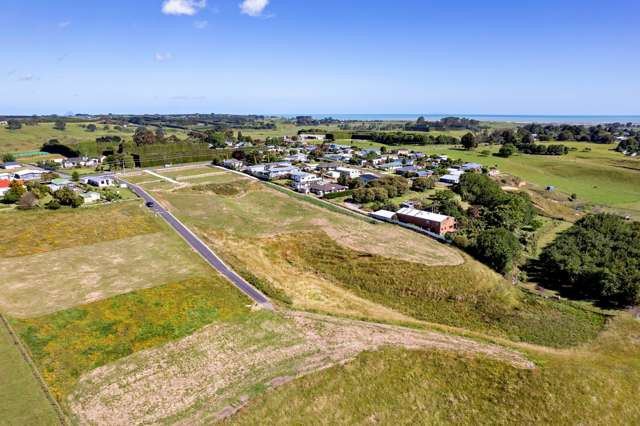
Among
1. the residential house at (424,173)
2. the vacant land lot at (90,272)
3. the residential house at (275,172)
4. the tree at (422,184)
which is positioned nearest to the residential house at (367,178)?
the tree at (422,184)

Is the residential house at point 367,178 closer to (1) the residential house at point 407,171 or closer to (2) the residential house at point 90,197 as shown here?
(1) the residential house at point 407,171

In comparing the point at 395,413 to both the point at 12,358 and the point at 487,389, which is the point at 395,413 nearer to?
the point at 487,389

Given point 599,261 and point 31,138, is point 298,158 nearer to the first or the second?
point 599,261

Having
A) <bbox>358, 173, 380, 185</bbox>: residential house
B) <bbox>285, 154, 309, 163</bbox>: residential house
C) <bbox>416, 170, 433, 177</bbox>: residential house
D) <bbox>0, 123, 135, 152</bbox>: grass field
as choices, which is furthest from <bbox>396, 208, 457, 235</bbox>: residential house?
<bbox>0, 123, 135, 152</bbox>: grass field

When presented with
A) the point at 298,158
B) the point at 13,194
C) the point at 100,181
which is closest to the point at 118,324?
the point at 13,194

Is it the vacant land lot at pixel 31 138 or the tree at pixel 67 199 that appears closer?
the tree at pixel 67 199

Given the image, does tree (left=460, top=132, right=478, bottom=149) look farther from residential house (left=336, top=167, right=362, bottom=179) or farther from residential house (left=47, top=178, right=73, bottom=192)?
residential house (left=47, top=178, right=73, bottom=192)

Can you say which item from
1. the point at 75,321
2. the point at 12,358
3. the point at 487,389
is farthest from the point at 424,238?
the point at 12,358

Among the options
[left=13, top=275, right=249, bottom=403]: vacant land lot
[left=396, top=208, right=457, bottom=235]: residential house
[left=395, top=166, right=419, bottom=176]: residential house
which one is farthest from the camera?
[left=395, top=166, right=419, bottom=176]: residential house
